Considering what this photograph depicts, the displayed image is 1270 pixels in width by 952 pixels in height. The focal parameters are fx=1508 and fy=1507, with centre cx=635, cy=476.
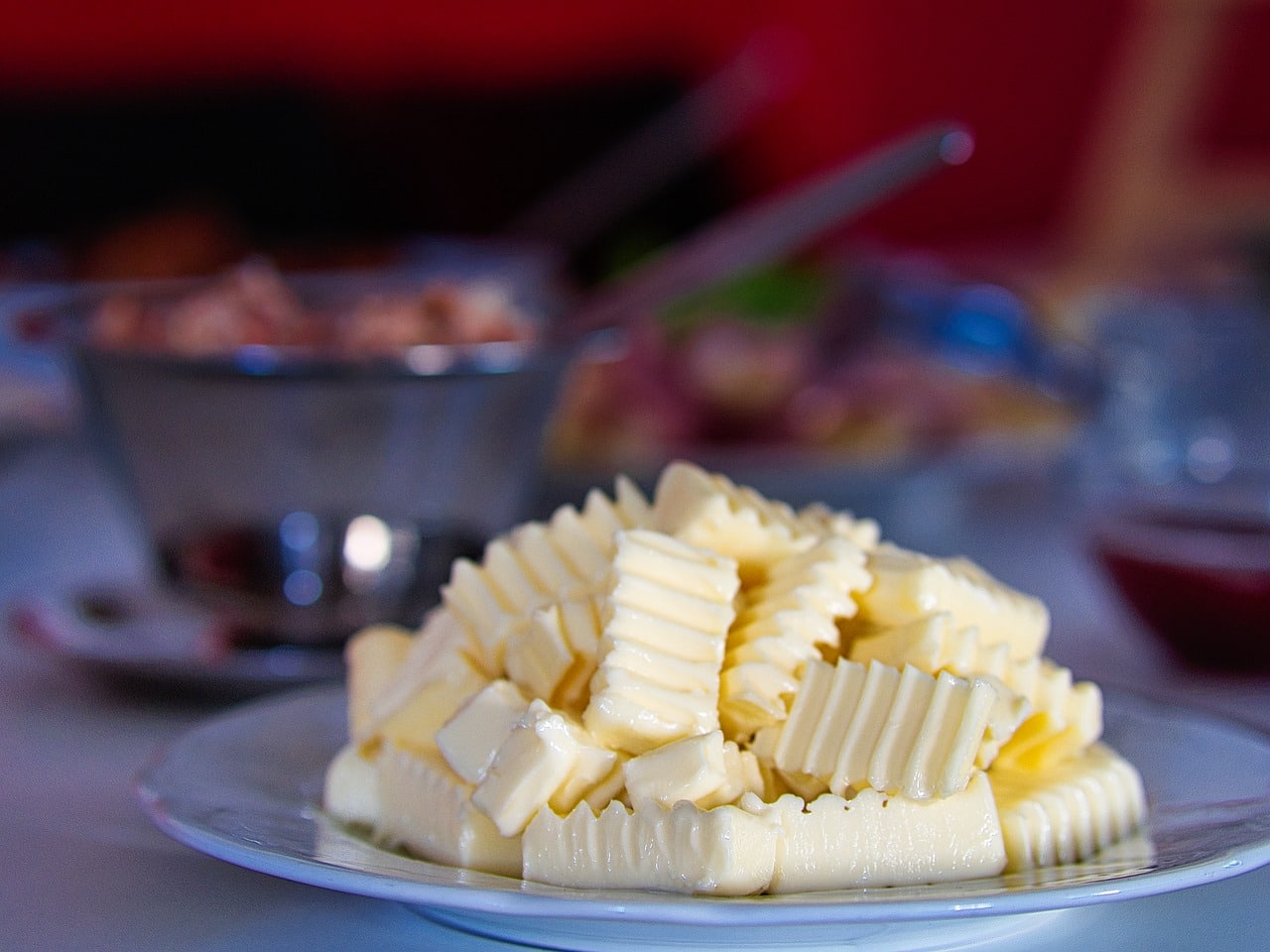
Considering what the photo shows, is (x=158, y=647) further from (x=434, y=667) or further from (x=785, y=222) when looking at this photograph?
(x=785, y=222)

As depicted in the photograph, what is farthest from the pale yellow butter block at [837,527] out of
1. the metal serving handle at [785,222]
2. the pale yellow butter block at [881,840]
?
the metal serving handle at [785,222]

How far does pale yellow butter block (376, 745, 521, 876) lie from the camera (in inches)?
17.9

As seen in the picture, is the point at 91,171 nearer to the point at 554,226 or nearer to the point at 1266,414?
the point at 554,226

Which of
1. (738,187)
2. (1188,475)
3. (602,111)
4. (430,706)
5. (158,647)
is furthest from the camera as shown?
(738,187)

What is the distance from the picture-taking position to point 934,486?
3.46 feet

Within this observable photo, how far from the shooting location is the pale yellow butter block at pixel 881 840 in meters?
0.43

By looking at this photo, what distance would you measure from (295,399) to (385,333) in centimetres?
6

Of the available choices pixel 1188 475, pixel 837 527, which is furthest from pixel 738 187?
pixel 837 527

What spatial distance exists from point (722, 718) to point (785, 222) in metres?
0.39

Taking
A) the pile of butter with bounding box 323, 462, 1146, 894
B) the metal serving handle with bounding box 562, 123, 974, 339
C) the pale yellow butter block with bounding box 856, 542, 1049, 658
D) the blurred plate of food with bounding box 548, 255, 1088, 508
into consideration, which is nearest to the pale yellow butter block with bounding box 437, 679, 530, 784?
the pile of butter with bounding box 323, 462, 1146, 894

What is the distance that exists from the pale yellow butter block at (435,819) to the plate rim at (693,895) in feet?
0.04

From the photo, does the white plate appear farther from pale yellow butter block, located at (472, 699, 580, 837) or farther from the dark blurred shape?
the dark blurred shape

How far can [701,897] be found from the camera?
0.41 metres

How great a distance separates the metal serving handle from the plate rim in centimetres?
39
